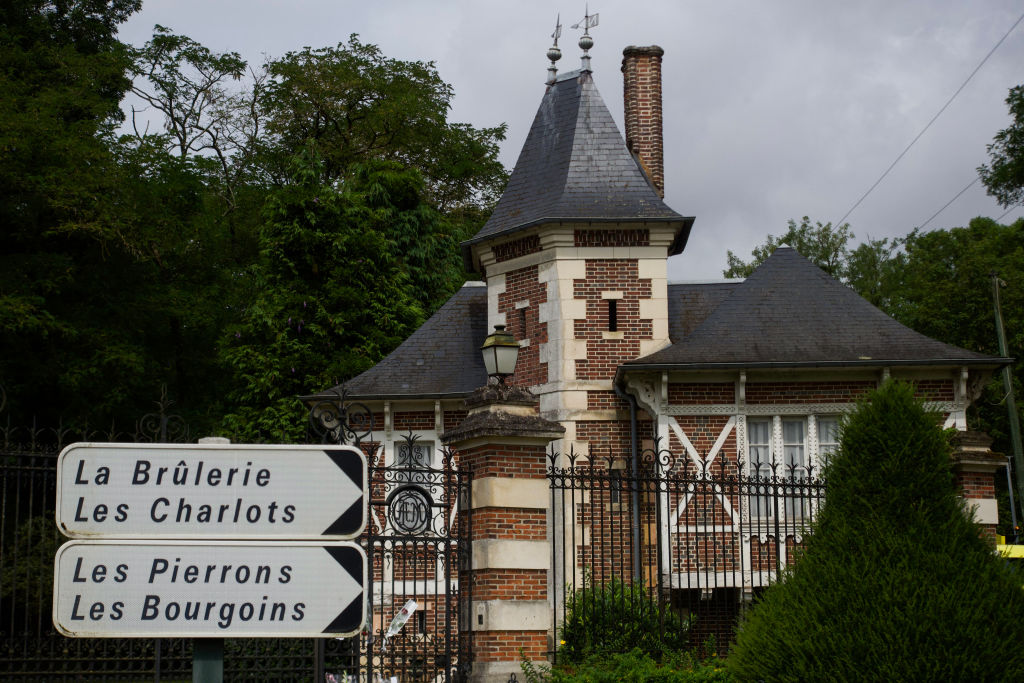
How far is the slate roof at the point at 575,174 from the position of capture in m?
19.3

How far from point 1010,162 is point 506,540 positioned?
29.0 metres

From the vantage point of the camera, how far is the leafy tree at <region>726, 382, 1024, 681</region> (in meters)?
7.21

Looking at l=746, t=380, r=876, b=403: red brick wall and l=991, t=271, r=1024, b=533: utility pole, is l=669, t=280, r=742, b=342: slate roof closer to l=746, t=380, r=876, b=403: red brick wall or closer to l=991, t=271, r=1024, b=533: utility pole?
l=746, t=380, r=876, b=403: red brick wall

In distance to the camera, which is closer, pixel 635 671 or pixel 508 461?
pixel 508 461

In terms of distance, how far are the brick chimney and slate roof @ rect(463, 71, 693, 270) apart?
1620 millimetres

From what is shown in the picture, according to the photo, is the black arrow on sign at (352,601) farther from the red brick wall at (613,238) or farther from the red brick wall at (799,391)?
the red brick wall at (613,238)

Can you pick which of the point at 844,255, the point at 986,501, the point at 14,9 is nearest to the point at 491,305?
the point at 986,501

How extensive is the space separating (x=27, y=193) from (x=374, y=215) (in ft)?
25.9

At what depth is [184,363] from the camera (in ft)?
102

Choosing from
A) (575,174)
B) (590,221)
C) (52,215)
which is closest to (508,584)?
(590,221)

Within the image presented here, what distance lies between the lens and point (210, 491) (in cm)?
394

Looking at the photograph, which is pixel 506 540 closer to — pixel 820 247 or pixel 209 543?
pixel 209 543

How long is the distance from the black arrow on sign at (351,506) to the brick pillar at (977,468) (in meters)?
8.51

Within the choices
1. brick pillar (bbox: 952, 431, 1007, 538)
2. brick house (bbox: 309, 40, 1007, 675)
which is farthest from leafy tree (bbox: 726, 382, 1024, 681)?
brick house (bbox: 309, 40, 1007, 675)
